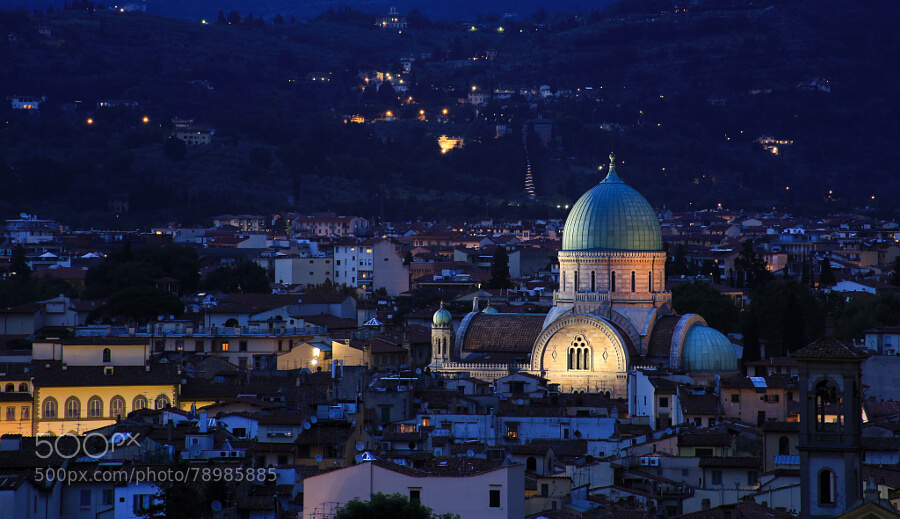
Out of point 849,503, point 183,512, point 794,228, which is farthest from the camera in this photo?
point 794,228

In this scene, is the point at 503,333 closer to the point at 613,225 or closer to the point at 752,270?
the point at 613,225

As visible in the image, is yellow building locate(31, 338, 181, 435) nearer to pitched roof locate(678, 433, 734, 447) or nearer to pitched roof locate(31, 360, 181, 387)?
pitched roof locate(31, 360, 181, 387)

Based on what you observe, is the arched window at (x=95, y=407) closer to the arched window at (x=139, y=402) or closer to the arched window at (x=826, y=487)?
the arched window at (x=139, y=402)

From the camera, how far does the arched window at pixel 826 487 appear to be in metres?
24.7

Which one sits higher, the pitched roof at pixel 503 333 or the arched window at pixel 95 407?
the pitched roof at pixel 503 333

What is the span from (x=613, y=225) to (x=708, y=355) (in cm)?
558

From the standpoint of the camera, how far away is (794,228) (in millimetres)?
156000

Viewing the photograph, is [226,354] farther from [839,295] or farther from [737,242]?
[737,242]

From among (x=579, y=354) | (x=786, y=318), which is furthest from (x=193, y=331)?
(x=786, y=318)

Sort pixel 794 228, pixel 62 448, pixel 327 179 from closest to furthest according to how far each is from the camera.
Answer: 1. pixel 62 448
2. pixel 794 228
3. pixel 327 179

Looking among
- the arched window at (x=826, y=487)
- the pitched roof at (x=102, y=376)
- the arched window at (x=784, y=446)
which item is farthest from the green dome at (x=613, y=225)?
the arched window at (x=826, y=487)

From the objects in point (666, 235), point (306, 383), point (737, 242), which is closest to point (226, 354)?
point (306, 383)

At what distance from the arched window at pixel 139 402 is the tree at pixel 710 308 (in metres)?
27.2

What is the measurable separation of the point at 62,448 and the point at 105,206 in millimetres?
125728
